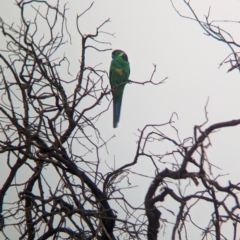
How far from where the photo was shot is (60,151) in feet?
7.84

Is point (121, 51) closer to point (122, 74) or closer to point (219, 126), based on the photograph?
point (122, 74)

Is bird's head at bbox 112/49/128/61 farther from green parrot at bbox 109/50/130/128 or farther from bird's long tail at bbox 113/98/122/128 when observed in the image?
bird's long tail at bbox 113/98/122/128

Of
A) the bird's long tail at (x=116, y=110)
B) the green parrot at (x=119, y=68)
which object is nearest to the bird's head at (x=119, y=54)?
the green parrot at (x=119, y=68)

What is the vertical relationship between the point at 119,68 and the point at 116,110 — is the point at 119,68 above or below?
above

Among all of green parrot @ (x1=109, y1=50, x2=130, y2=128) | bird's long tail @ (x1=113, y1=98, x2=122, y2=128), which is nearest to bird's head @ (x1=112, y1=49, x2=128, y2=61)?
green parrot @ (x1=109, y1=50, x2=130, y2=128)

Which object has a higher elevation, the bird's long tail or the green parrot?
the green parrot

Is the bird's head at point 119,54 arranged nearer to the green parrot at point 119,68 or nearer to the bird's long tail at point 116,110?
the green parrot at point 119,68

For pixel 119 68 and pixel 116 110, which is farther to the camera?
pixel 119 68

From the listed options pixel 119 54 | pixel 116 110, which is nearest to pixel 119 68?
pixel 119 54

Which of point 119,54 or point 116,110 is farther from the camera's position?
point 119,54

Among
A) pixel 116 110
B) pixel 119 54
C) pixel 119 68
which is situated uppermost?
pixel 119 54

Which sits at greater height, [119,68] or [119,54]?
[119,54]

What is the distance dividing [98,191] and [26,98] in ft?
A: 1.92

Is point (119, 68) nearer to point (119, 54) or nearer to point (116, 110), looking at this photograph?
point (119, 54)
